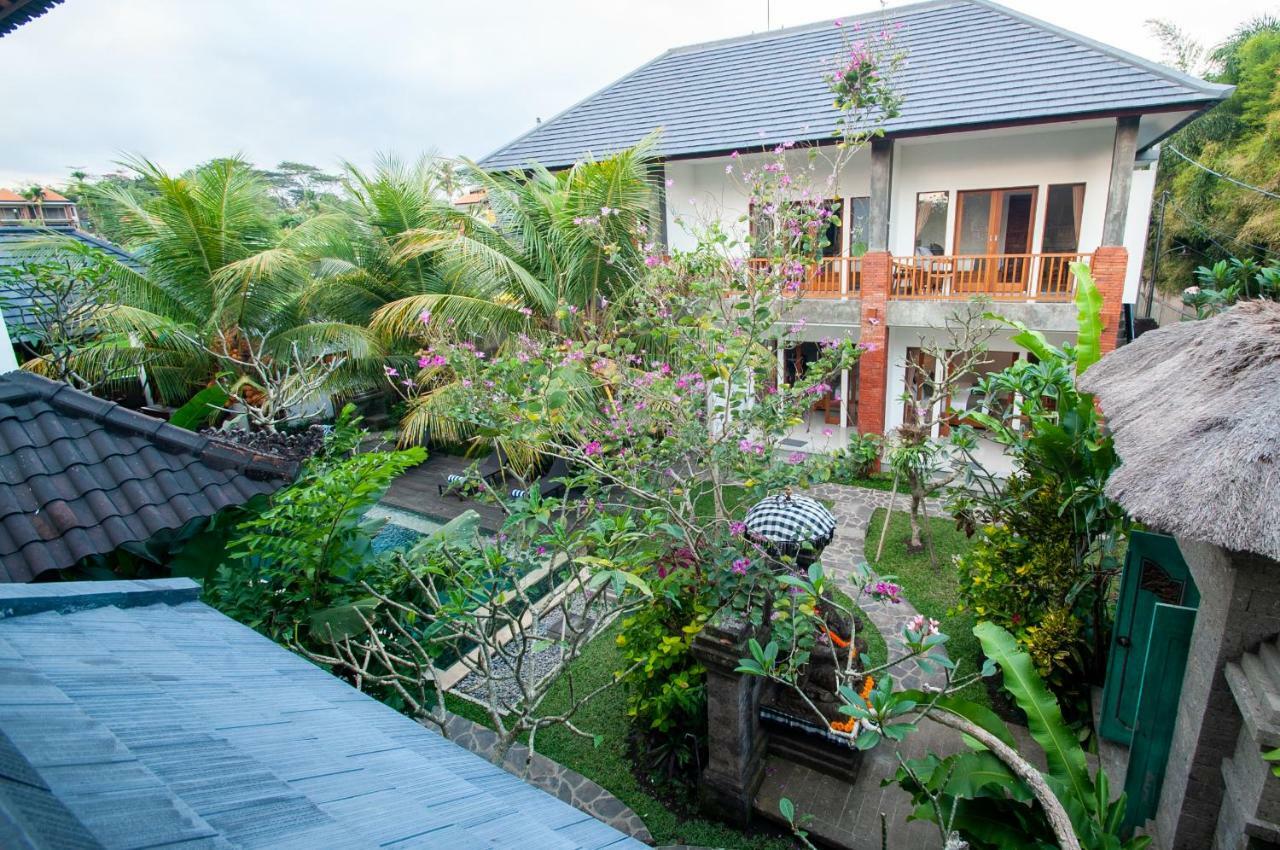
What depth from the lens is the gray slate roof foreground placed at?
109cm

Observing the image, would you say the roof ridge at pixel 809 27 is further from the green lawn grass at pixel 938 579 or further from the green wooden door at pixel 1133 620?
the green wooden door at pixel 1133 620

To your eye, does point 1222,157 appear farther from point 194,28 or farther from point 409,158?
point 194,28

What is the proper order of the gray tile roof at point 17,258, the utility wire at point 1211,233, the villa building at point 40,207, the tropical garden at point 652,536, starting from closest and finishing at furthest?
the tropical garden at point 652,536 → the gray tile roof at point 17,258 → the utility wire at point 1211,233 → the villa building at point 40,207

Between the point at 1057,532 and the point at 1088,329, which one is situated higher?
the point at 1088,329

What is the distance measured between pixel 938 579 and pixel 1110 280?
553cm

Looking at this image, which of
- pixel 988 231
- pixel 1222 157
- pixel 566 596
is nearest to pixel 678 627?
pixel 566 596

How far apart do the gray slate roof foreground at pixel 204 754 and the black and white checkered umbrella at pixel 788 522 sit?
139 inches

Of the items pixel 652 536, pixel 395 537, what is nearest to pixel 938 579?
pixel 652 536

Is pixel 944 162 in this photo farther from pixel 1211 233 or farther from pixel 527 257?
pixel 1211 233

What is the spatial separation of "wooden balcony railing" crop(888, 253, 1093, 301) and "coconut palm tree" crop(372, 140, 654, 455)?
4.88 m

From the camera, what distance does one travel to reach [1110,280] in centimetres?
958

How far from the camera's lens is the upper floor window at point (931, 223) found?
11445 millimetres

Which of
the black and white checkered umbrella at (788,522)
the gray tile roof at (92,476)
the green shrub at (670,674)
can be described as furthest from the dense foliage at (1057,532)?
the gray tile roof at (92,476)

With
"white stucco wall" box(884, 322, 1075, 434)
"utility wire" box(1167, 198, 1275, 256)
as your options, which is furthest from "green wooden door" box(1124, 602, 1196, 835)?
"utility wire" box(1167, 198, 1275, 256)
